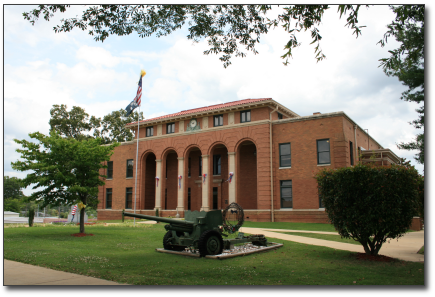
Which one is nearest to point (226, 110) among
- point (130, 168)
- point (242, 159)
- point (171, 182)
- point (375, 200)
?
point (242, 159)

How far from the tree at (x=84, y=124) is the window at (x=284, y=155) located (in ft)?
96.0

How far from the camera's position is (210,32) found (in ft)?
34.2

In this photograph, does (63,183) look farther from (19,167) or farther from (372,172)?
(372,172)

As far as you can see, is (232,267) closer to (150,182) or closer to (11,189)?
(150,182)

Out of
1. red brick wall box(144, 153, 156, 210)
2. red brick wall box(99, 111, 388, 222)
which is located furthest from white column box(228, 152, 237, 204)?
red brick wall box(144, 153, 156, 210)

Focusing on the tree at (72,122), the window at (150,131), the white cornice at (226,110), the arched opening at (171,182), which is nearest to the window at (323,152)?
the white cornice at (226,110)

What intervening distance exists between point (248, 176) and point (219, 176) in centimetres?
356

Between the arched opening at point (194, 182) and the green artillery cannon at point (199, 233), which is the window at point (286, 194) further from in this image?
the green artillery cannon at point (199, 233)

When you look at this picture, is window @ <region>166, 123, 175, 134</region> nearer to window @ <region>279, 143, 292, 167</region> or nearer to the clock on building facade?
the clock on building facade

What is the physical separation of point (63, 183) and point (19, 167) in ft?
7.15

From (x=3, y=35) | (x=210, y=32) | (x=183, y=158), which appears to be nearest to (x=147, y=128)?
(x=183, y=158)

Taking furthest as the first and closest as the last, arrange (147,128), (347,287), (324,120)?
(147,128) < (324,120) < (347,287)

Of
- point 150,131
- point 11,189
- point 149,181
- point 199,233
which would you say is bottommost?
point 199,233

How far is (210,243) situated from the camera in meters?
10.6
